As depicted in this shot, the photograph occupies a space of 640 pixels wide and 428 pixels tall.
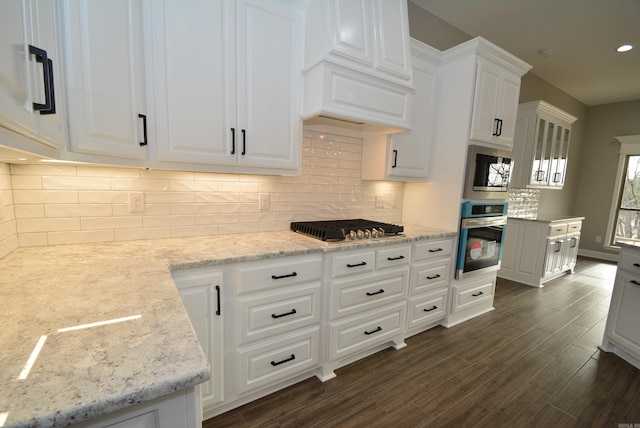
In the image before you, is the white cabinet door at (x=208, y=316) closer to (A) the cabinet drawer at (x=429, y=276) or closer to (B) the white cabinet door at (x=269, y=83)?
(B) the white cabinet door at (x=269, y=83)

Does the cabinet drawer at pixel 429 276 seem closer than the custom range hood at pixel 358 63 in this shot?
No

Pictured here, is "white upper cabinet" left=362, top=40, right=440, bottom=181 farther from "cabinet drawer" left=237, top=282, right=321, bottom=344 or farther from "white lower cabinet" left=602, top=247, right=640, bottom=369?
"white lower cabinet" left=602, top=247, right=640, bottom=369

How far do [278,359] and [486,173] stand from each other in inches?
97.6

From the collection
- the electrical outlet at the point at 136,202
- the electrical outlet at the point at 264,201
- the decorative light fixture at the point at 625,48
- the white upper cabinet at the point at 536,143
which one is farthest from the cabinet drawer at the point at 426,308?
the decorative light fixture at the point at 625,48

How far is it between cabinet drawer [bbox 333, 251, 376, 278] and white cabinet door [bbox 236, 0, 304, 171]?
28.4 inches

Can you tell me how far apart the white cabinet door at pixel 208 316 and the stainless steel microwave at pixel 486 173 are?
2.31m

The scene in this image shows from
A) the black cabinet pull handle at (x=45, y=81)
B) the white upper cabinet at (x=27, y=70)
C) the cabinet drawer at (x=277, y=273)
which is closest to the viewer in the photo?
the white upper cabinet at (x=27, y=70)

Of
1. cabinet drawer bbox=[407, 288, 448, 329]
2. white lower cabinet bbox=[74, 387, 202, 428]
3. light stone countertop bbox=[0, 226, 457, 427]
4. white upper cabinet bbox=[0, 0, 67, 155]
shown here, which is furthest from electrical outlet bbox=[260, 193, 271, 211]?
white lower cabinet bbox=[74, 387, 202, 428]

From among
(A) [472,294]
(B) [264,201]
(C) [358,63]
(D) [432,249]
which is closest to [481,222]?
(D) [432,249]

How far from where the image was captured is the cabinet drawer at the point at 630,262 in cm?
206

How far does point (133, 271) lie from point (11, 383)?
70cm

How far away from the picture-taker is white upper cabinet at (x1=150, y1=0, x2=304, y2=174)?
146cm

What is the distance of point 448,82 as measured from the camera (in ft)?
8.48

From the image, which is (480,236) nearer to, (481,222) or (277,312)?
(481,222)
